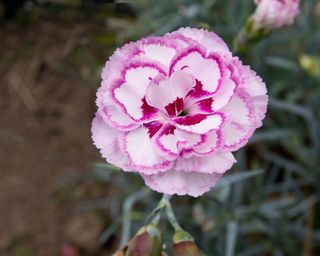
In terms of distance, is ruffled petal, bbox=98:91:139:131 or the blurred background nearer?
ruffled petal, bbox=98:91:139:131

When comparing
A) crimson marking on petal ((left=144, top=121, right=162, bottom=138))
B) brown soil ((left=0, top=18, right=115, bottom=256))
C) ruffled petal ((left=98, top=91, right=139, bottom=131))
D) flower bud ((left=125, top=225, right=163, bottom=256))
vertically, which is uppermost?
ruffled petal ((left=98, top=91, right=139, bottom=131))

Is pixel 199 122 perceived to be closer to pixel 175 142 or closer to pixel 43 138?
pixel 175 142

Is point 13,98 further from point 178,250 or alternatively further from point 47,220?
point 178,250

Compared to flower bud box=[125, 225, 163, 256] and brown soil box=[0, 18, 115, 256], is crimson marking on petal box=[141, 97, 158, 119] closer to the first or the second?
flower bud box=[125, 225, 163, 256]

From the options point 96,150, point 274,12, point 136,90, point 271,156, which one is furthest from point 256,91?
point 96,150

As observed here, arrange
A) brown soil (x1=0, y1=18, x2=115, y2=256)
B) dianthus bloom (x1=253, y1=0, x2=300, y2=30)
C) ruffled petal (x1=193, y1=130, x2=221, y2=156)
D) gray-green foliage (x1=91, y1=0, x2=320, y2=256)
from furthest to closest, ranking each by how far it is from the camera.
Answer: brown soil (x1=0, y1=18, x2=115, y2=256), gray-green foliage (x1=91, y1=0, x2=320, y2=256), dianthus bloom (x1=253, y1=0, x2=300, y2=30), ruffled petal (x1=193, y1=130, x2=221, y2=156)

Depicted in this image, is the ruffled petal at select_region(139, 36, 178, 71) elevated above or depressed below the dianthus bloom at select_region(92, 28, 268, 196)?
above

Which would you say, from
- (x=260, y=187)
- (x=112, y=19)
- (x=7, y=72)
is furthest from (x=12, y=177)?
(x=260, y=187)

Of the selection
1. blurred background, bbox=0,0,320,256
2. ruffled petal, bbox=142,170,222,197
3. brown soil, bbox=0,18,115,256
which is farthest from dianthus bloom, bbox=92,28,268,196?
brown soil, bbox=0,18,115,256
